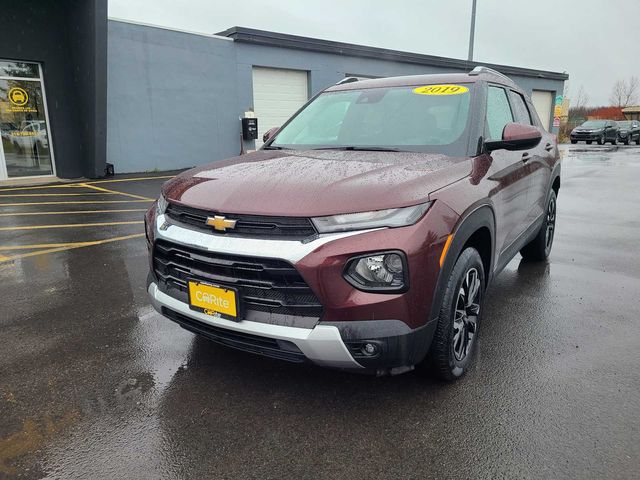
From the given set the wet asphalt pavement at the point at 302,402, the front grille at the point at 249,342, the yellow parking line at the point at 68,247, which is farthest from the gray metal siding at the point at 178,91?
the front grille at the point at 249,342

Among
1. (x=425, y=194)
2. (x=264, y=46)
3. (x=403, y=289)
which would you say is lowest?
(x=403, y=289)

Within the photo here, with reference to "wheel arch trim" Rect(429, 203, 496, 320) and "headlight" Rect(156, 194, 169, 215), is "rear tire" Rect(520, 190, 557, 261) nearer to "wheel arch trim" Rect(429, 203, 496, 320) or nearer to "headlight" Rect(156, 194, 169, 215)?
"wheel arch trim" Rect(429, 203, 496, 320)

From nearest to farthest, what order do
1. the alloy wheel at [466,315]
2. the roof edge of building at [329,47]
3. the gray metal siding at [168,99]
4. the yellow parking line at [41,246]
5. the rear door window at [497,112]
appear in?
the alloy wheel at [466,315]
the rear door window at [497,112]
the yellow parking line at [41,246]
the gray metal siding at [168,99]
the roof edge of building at [329,47]

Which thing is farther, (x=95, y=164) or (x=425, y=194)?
(x=95, y=164)

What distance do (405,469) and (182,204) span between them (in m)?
1.77

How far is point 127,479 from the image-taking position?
2174 mm

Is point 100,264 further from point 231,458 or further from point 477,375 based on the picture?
point 477,375

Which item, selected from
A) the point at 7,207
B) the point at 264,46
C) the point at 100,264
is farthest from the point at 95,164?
the point at 100,264

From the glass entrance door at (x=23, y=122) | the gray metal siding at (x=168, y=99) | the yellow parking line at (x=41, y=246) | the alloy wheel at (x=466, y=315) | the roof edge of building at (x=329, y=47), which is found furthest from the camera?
the roof edge of building at (x=329, y=47)

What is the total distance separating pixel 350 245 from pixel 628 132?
1461 inches

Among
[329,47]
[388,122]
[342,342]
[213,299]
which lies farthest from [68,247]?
[329,47]

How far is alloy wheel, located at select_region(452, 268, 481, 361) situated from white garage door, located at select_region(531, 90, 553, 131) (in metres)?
30.1

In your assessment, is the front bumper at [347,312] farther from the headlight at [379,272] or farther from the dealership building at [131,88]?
the dealership building at [131,88]

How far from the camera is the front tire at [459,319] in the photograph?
2576mm
